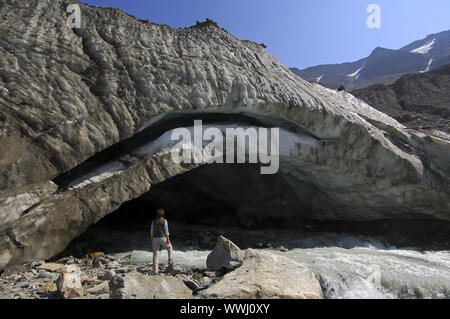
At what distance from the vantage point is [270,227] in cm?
1180

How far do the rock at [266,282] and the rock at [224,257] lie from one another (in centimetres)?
28

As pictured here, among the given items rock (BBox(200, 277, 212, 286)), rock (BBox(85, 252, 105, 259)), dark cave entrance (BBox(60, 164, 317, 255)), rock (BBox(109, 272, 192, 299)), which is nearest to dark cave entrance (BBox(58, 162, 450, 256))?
dark cave entrance (BBox(60, 164, 317, 255))

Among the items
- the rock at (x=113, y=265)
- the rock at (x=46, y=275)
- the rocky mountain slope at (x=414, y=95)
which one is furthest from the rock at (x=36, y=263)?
the rocky mountain slope at (x=414, y=95)

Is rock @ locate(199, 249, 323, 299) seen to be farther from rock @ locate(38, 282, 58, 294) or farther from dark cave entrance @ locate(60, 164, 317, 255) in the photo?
dark cave entrance @ locate(60, 164, 317, 255)

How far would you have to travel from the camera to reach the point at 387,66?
10031 cm

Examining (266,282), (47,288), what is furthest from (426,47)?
(47,288)

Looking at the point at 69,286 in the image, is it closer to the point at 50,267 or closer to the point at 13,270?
the point at 50,267

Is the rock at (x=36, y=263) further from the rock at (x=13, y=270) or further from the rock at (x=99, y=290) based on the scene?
the rock at (x=99, y=290)

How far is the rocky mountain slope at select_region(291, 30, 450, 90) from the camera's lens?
280ft

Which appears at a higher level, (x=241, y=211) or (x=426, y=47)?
(x=426, y=47)

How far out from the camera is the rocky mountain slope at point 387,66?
85438 millimetres

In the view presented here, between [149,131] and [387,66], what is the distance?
112232 millimetres

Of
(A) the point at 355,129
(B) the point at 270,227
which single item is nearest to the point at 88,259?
(B) the point at 270,227

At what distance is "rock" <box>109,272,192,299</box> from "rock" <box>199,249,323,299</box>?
17.7 inches
